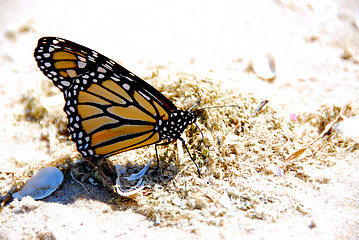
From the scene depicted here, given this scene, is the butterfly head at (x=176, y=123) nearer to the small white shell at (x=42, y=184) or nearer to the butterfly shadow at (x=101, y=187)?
the butterfly shadow at (x=101, y=187)

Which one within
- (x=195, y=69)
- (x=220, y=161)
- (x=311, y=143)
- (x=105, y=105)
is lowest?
(x=220, y=161)

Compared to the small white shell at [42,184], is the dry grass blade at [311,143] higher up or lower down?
higher up

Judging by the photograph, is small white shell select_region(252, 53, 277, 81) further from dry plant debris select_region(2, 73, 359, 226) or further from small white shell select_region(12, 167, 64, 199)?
small white shell select_region(12, 167, 64, 199)

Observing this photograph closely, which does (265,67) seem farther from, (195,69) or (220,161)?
(220,161)

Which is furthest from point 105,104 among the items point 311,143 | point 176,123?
point 311,143

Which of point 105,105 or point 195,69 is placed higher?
point 195,69

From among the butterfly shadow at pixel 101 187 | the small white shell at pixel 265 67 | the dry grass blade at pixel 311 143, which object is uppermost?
the small white shell at pixel 265 67

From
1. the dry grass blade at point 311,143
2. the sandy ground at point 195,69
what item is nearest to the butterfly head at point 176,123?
the sandy ground at point 195,69
